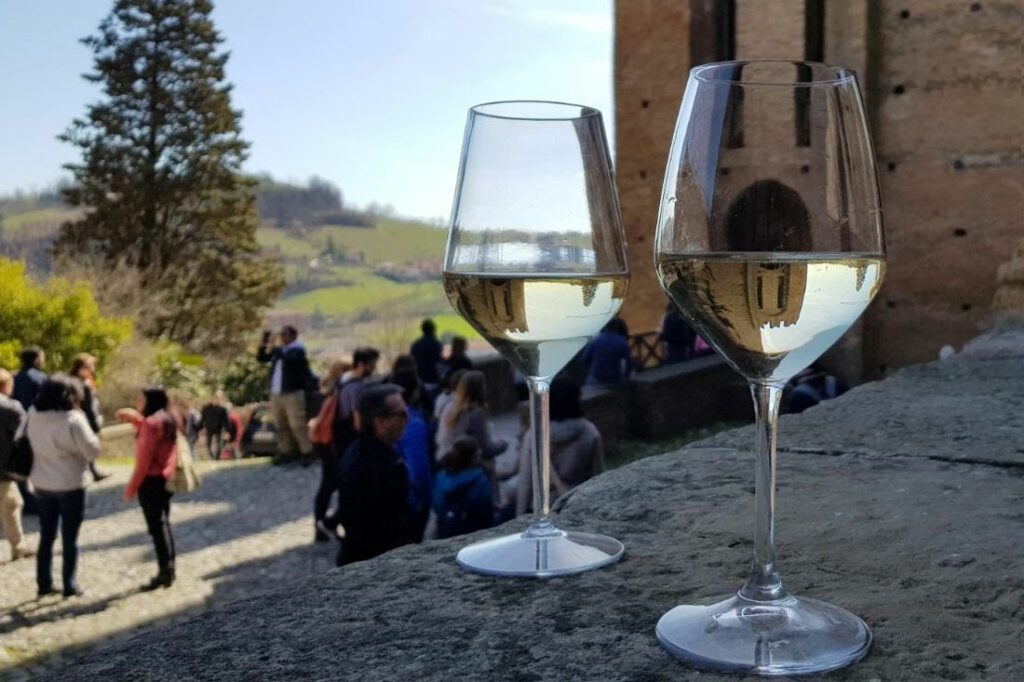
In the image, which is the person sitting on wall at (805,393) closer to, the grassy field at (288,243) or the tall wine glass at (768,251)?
the tall wine glass at (768,251)

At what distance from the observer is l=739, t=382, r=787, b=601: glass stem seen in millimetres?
908

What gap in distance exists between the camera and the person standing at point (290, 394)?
37.7 feet

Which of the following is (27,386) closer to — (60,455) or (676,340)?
(60,455)

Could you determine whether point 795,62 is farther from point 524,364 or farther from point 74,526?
point 74,526

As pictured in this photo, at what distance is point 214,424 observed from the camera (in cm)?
1791

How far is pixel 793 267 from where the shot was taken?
0.86 meters

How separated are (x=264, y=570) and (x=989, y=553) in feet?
26.2

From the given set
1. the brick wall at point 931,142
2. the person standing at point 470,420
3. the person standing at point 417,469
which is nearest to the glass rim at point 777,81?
the person standing at point 417,469

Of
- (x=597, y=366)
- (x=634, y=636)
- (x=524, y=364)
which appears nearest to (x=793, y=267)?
(x=634, y=636)

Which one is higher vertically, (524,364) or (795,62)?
(795,62)

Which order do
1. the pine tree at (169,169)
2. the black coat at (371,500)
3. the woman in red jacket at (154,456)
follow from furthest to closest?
the pine tree at (169,169) < the woman in red jacket at (154,456) < the black coat at (371,500)

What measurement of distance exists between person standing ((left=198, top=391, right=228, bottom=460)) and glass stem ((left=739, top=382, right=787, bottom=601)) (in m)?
17.5

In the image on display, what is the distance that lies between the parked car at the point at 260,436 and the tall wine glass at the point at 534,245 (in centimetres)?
1414

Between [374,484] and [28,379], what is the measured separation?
242 inches
